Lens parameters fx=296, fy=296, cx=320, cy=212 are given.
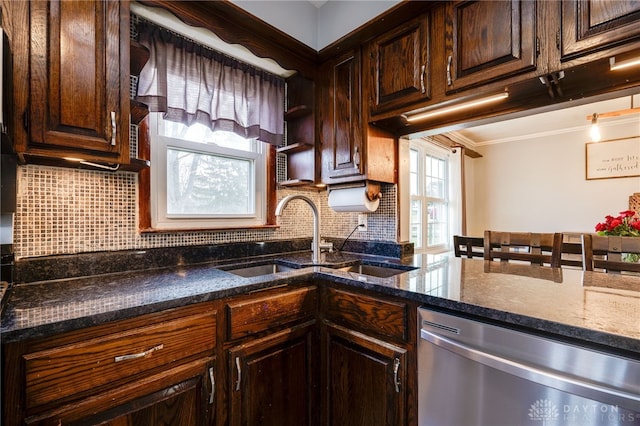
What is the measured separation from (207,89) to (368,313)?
151 cm

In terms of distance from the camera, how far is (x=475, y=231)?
4.92 m

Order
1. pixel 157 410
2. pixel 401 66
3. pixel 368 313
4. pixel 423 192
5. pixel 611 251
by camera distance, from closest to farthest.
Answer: pixel 157 410 → pixel 368 313 → pixel 611 251 → pixel 401 66 → pixel 423 192

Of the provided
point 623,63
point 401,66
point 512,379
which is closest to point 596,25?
point 623,63

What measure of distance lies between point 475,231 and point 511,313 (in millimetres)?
4549

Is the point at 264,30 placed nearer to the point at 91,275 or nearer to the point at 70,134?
the point at 70,134

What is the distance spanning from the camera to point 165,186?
1631mm

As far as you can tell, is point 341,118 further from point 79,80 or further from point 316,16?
point 79,80

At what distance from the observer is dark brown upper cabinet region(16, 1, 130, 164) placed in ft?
3.39

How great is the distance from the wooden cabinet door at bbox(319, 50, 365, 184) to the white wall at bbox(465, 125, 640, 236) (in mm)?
3590

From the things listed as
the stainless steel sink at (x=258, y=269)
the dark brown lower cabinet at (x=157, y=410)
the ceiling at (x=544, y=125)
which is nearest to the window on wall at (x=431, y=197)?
the ceiling at (x=544, y=125)

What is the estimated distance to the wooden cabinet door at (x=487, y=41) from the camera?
1.22m

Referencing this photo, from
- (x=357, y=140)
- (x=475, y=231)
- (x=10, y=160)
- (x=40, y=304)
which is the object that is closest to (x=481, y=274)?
(x=357, y=140)

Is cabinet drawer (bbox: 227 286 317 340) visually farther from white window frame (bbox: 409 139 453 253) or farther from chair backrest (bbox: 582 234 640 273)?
white window frame (bbox: 409 139 453 253)

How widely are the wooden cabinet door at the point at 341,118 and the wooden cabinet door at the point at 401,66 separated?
0.13 m
